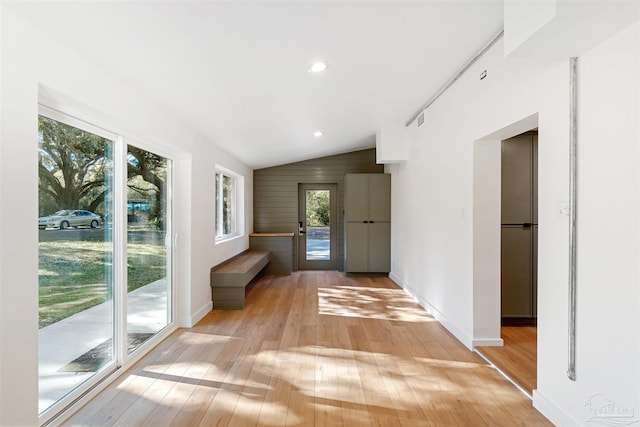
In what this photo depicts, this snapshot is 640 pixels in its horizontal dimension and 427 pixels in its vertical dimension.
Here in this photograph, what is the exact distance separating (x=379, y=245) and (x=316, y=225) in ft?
5.13

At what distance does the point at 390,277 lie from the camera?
21.2 ft

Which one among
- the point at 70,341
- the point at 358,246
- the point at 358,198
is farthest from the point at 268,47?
the point at 358,246

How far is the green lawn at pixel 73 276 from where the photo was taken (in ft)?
6.50

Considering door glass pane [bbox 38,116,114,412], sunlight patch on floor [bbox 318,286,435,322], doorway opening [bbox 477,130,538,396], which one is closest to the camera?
door glass pane [bbox 38,116,114,412]

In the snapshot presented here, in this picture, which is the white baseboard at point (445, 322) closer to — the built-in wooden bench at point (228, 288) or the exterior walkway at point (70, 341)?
the built-in wooden bench at point (228, 288)

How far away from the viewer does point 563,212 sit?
1927 mm

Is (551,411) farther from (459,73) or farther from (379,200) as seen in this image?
(379,200)

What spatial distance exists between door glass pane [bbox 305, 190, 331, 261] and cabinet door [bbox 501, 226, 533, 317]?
419 centimetres

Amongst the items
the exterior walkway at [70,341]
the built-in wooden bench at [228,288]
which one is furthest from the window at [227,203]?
the exterior walkway at [70,341]

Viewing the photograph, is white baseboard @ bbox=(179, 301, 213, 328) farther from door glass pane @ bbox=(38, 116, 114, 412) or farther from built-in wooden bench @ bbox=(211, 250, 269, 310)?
door glass pane @ bbox=(38, 116, 114, 412)

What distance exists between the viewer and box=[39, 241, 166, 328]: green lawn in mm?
1981

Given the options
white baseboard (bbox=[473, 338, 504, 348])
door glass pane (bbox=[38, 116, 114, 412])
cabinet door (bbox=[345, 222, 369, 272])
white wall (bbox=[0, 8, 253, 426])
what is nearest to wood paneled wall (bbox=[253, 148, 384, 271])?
cabinet door (bbox=[345, 222, 369, 272])

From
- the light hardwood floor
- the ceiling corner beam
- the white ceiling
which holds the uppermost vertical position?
the ceiling corner beam

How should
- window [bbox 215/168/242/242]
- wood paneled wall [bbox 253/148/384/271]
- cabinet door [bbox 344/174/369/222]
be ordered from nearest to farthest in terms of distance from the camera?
window [bbox 215/168/242/242], cabinet door [bbox 344/174/369/222], wood paneled wall [bbox 253/148/384/271]
